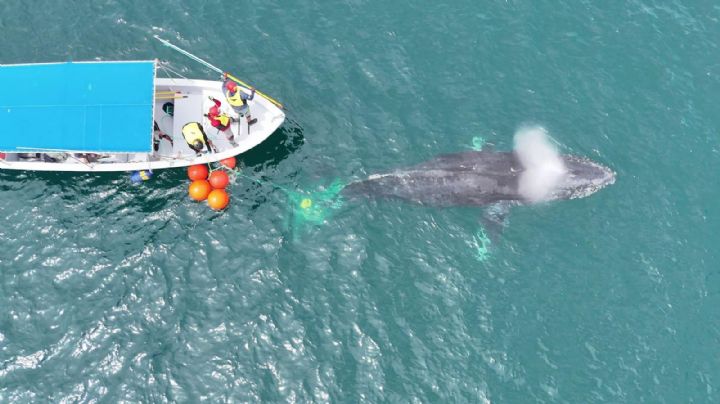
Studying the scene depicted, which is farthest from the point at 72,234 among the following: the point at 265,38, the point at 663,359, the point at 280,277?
the point at 663,359

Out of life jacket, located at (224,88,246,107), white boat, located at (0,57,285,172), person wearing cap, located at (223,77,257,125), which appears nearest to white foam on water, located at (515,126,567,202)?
white boat, located at (0,57,285,172)

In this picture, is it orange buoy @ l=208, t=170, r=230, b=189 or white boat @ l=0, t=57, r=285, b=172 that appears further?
orange buoy @ l=208, t=170, r=230, b=189

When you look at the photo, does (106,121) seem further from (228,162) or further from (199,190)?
(228,162)

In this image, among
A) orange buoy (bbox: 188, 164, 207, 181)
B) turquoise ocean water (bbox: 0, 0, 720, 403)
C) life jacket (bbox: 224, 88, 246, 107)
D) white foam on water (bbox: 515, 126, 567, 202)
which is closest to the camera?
turquoise ocean water (bbox: 0, 0, 720, 403)

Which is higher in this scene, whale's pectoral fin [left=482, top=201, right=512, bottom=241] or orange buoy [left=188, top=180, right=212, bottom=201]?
whale's pectoral fin [left=482, top=201, right=512, bottom=241]

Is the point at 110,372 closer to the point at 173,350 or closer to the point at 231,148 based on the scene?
the point at 173,350

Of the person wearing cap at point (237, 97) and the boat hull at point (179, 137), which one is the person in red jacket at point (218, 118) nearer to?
the boat hull at point (179, 137)

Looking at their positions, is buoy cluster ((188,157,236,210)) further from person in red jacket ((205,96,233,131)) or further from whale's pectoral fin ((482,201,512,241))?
whale's pectoral fin ((482,201,512,241))
